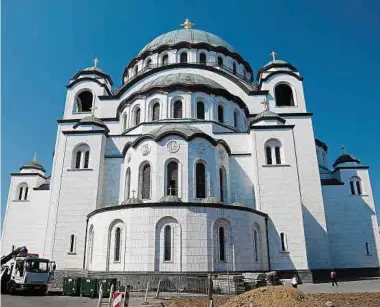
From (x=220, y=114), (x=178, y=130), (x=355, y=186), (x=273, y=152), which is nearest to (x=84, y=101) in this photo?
(x=220, y=114)

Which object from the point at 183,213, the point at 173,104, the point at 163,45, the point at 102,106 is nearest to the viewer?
the point at 183,213

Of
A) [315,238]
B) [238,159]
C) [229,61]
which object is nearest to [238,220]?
[238,159]

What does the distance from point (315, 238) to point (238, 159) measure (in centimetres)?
762

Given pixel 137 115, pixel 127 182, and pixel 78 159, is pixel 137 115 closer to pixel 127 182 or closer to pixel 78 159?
pixel 78 159

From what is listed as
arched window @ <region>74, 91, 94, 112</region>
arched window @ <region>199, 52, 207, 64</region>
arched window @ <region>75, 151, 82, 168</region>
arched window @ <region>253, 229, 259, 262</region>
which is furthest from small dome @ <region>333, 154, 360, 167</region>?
arched window @ <region>74, 91, 94, 112</region>

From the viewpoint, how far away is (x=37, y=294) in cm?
1500

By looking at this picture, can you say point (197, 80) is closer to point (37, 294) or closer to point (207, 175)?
point (207, 175)

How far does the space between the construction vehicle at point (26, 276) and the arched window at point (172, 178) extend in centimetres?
747

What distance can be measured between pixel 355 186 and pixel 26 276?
26.4 metres

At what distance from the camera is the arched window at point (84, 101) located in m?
30.5

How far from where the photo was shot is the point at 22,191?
29.5 meters

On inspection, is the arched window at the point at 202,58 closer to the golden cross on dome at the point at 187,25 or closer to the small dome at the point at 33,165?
the golden cross on dome at the point at 187,25

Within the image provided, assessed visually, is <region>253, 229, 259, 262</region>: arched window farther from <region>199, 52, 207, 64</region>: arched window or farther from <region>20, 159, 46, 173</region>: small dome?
<region>20, 159, 46, 173</region>: small dome

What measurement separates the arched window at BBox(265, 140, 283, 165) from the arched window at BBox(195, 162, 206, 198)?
5073 mm
